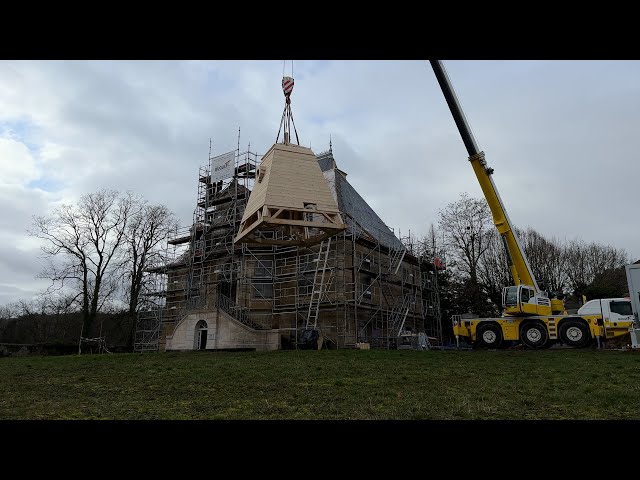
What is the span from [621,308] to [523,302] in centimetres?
486

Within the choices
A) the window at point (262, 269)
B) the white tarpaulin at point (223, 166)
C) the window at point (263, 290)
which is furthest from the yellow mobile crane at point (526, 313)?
the white tarpaulin at point (223, 166)

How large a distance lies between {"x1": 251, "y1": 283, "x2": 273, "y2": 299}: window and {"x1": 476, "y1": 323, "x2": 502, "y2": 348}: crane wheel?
1303 cm

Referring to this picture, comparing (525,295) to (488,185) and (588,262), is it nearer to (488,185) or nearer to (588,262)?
(488,185)

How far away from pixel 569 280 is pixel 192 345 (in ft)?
101

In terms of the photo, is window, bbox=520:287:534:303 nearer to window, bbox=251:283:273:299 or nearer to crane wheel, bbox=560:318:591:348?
crane wheel, bbox=560:318:591:348

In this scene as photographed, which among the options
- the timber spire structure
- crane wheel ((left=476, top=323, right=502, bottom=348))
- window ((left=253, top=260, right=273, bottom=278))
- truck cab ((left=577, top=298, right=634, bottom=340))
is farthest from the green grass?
window ((left=253, top=260, right=273, bottom=278))

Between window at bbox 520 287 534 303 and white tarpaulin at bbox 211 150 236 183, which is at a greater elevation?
white tarpaulin at bbox 211 150 236 183

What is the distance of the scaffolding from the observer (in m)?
28.3

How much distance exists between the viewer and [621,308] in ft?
70.4

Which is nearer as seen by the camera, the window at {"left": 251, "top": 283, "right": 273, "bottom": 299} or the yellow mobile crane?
the yellow mobile crane

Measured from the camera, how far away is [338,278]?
28.4 m

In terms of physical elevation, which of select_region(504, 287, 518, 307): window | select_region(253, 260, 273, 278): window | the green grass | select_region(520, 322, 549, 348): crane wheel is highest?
select_region(253, 260, 273, 278): window

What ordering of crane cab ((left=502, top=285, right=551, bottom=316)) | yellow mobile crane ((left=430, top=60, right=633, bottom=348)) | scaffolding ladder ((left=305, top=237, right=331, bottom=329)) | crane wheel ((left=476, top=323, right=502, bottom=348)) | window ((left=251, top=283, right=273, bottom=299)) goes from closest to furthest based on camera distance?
1. yellow mobile crane ((left=430, top=60, right=633, bottom=348))
2. crane cab ((left=502, top=285, right=551, bottom=316))
3. crane wheel ((left=476, top=323, right=502, bottom=348))
4. scaffolding ladder ((left=305, top=237, right=331, bottom=329))
5. window ((left=251, top=283, right=273, bottom=299))

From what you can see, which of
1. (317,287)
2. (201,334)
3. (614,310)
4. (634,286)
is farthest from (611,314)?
(201,334)
